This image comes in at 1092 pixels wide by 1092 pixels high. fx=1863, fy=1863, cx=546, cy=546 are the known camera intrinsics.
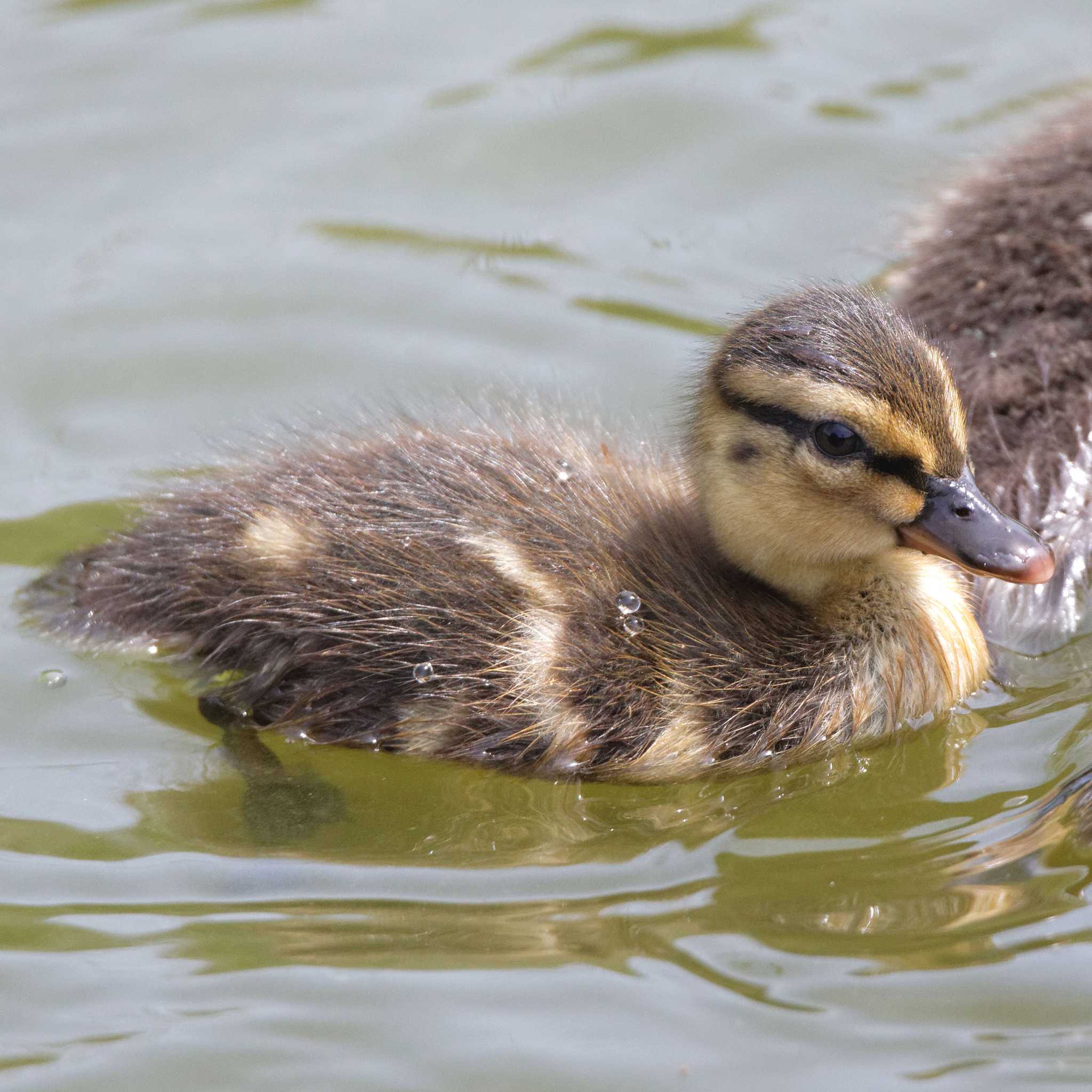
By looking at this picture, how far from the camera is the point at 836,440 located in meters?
3.10

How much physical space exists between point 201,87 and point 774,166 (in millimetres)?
1764

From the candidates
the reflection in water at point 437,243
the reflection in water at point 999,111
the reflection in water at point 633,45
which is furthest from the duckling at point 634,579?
the reflection in water at point 633,45

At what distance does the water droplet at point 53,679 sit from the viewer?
3561mm

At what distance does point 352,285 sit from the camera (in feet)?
16.1

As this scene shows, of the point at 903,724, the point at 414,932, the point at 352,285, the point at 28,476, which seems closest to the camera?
the point at 414,932

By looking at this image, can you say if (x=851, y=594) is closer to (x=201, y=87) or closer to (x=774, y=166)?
(x=774, y=166)

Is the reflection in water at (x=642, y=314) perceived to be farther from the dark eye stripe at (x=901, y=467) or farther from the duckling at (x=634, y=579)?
the dark eye stripe at (x=901, y=467)

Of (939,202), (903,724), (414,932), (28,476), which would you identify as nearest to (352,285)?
→ (28,476)

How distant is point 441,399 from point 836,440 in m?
1.43

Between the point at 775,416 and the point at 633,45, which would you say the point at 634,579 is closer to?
the point at 775,416

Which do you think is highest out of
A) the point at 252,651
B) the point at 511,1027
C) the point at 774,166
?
the point at 774,166

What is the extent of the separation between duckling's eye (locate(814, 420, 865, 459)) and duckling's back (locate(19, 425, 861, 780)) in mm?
341

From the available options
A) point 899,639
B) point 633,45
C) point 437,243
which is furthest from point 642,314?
point 899,639

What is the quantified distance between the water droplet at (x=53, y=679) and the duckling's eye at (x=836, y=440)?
151cm
